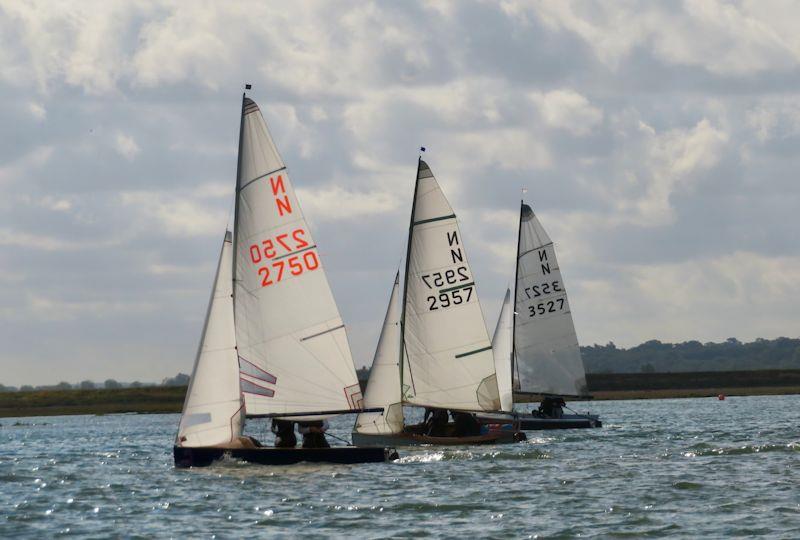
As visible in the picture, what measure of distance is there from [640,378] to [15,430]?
83.2m

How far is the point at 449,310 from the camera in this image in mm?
56969

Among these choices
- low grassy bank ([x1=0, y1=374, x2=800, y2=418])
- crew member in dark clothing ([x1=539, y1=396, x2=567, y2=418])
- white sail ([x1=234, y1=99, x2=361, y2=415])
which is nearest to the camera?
white sail ([x1=234, y1=99, x2=361, y2=415])

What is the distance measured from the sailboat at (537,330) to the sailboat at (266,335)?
28.3 m

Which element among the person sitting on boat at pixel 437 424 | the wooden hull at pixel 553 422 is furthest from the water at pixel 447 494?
the wooden hull at pixel 553 422

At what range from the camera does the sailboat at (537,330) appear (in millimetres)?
74750

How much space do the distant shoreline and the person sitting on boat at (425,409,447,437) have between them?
86.1 metres

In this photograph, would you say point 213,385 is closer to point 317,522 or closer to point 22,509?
point 22,509

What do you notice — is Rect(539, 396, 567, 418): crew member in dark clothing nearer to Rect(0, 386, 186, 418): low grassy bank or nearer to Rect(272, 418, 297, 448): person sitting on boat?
Rect(272, 418, 297, 448): person sitting on boat

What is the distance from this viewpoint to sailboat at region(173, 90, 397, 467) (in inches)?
1769

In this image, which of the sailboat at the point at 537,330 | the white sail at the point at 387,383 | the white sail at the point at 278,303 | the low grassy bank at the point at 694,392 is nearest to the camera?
the white sail at the point at 278,303

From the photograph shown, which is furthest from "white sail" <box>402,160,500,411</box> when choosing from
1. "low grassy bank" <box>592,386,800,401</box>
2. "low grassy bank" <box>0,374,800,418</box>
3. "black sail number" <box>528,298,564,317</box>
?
"low grassy bank" <box>592,386,800,401</box>

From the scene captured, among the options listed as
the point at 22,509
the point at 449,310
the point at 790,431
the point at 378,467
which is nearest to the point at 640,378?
the point at 790,431

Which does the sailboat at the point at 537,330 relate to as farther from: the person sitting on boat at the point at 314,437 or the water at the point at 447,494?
the person sitting on boat at the point at 314,437

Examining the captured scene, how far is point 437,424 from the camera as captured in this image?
56.7m
